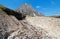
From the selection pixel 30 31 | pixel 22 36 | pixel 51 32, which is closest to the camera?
pixel 22 36

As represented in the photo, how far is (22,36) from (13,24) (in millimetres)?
2155

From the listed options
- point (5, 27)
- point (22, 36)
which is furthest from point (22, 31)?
point (5, 27)

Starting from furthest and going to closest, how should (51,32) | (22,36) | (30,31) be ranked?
(51,32)
(30,31)
(22,36)

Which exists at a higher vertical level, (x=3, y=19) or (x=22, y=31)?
(x=3, y=19)

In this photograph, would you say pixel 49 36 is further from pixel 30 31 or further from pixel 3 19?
pixel 3 19

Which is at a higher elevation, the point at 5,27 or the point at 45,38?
the point at 5,27

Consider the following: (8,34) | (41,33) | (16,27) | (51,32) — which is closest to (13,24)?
(16,27)

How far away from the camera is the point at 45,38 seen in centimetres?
1609

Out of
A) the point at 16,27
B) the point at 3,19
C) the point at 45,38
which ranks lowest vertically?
the point at 45,38

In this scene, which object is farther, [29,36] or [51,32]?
[51,32]

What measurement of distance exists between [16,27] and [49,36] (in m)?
3.95

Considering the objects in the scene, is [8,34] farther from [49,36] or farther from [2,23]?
[49,36]

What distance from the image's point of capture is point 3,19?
16.3 m

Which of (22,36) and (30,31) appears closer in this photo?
(22,36)
